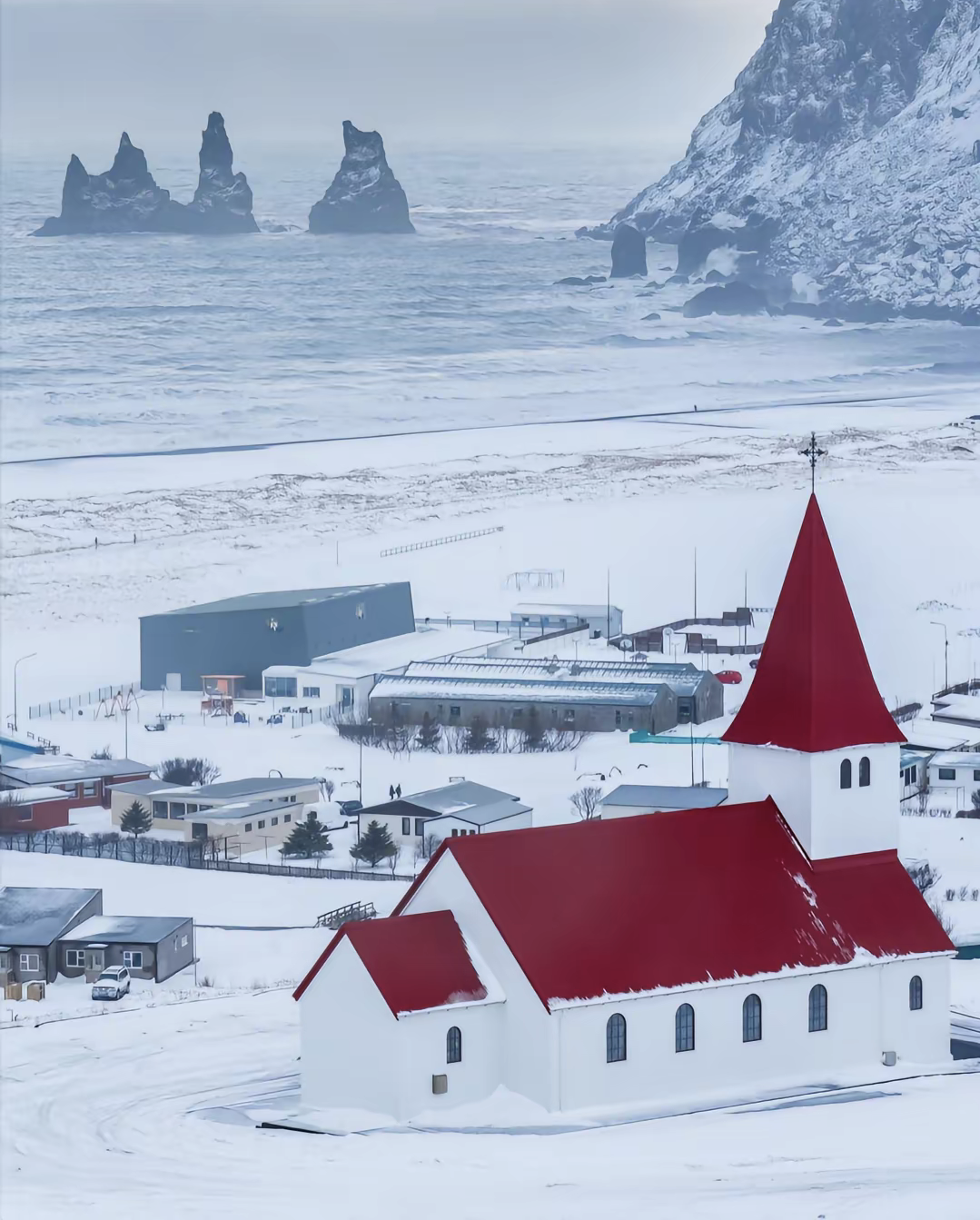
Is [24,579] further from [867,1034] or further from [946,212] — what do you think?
[867,1034]

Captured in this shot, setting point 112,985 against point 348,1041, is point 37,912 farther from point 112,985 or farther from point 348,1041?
point 348,1041

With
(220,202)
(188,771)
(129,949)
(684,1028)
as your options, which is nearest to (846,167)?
(220,202)

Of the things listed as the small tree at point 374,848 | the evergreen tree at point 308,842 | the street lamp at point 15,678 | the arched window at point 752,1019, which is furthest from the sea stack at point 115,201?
the arched window at point 752,1019

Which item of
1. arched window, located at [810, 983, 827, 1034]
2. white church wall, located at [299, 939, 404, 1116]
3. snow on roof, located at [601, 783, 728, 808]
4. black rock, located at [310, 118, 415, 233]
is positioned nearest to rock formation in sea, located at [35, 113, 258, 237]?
black rock, located at [310, 118, 415, 233]

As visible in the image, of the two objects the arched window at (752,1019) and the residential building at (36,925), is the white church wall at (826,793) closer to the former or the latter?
the arched window at (752,1019)

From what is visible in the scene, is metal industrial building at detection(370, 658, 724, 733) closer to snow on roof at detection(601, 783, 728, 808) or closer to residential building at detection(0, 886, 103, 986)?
snow on roof at detection(601, 783, 728, 808)
